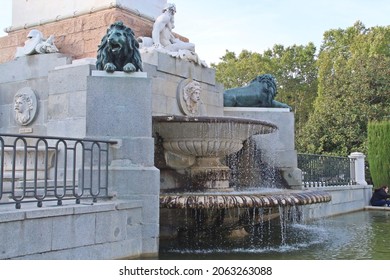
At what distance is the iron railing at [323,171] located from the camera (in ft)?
44.7

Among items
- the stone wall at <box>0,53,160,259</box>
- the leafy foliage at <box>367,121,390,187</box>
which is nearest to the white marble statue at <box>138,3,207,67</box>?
the stone wall at <box>0,53,160,259</box>

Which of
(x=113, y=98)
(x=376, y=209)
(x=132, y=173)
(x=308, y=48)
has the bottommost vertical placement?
(x=376, y=209)

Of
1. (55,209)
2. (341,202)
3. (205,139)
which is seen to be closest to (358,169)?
(341,202)

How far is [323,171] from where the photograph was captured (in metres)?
14.1

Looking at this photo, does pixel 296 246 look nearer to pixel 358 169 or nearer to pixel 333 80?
pixel 358 169

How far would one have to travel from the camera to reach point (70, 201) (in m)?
5.66

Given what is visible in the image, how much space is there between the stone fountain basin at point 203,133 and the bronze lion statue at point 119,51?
105cm

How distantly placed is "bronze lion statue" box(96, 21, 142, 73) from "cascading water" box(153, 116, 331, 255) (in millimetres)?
1063

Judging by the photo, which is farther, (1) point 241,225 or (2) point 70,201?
(1) point 241,225

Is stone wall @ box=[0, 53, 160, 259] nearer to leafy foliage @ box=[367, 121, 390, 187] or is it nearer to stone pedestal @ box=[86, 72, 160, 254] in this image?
stone pedestal @ box=[86, 72, 160, 254]

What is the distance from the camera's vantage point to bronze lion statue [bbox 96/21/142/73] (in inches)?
254

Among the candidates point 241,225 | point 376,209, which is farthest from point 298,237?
point 376,209
